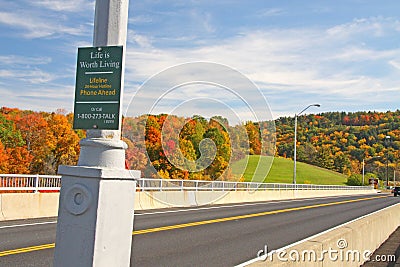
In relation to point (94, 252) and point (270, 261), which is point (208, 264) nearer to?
point (270, 261)

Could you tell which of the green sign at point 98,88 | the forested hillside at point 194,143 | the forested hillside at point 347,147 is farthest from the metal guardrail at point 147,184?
the forested hillside at point 347,147

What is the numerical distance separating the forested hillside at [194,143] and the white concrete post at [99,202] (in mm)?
6815

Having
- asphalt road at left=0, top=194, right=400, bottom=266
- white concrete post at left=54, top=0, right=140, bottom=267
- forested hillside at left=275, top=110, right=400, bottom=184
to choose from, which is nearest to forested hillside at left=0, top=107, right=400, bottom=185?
forested hillside at left=275, top=110, right=400, bottom=184

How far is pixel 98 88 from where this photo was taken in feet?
12.1

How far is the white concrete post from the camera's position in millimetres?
3453

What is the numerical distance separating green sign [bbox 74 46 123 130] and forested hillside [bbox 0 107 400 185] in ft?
22.5

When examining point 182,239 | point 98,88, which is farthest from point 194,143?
point 98,88

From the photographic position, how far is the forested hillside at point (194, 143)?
2342 cm

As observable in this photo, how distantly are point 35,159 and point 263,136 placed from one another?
139 ft

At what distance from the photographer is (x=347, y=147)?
592 feet

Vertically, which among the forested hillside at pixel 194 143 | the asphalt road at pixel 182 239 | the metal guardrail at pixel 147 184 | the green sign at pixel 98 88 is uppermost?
the forested hillside at pixel 194 143

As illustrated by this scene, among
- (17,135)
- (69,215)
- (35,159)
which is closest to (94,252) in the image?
(69,215)

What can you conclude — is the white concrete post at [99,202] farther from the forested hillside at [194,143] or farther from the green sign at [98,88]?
the forested hillside at [194,143]

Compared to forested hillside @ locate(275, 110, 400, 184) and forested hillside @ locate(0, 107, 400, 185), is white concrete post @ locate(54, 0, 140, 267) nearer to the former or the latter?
forested hillside @ locate(0, 107, 400, 185)
